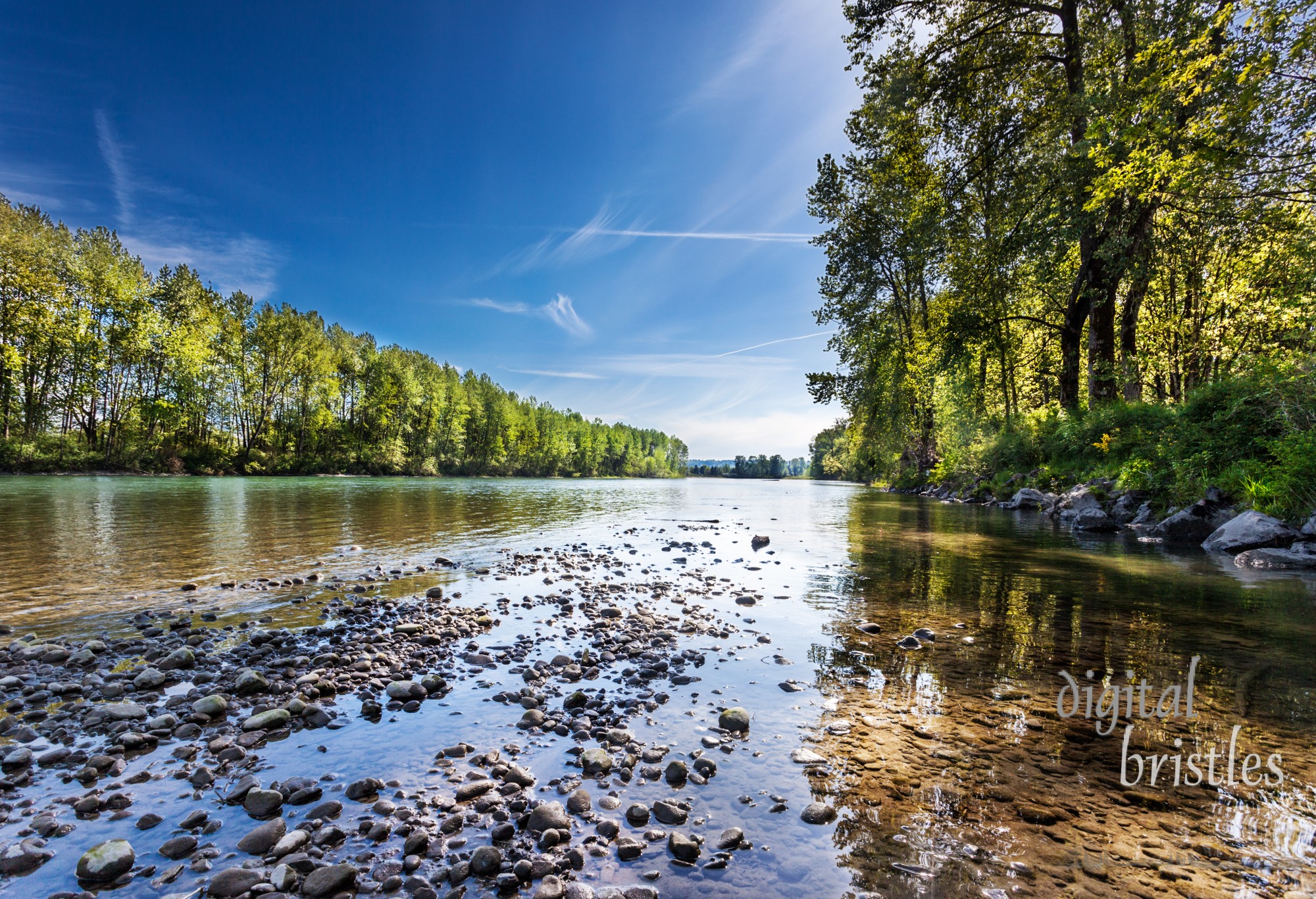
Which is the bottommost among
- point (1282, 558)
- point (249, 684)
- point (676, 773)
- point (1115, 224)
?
point (676, 773)

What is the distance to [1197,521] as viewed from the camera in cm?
1337

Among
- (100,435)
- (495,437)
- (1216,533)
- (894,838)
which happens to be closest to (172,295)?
(100,435)

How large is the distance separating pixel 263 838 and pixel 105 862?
2.21ft

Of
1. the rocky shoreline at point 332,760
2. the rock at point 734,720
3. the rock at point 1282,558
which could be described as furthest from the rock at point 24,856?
the rock at point 1282,558

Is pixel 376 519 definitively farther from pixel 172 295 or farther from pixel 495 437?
pixel 495 437

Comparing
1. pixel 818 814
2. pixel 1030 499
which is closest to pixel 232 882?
pixel 818 814

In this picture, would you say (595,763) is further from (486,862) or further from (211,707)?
(211,707)

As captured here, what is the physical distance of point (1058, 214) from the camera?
17.8 meters

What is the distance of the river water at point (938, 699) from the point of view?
267 cm

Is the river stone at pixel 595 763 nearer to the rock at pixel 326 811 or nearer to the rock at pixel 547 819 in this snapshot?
the rock at pixel 547 819

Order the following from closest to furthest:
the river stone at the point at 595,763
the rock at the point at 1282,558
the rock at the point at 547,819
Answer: the rock at the point at 547,819, the river stone at the point at 595,763, the rock at the point at 1282,558

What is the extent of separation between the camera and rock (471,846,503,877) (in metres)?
2.69

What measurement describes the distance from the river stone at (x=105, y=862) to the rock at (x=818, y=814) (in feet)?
12.1

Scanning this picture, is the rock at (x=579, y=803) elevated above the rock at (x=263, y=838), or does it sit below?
below
